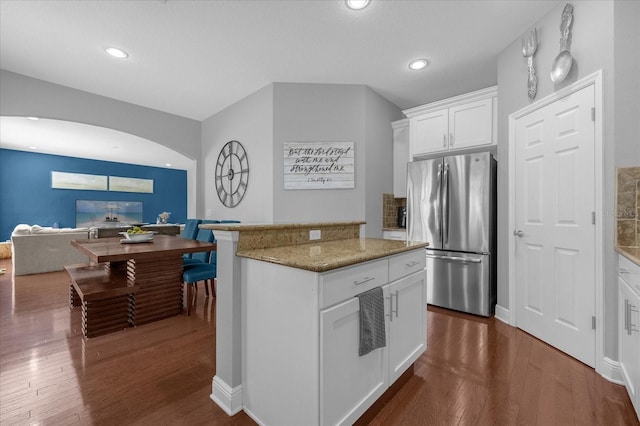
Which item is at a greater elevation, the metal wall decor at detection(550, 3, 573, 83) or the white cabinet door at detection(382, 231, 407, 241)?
the metal wall decor at detection(550, 3, 573, 83)

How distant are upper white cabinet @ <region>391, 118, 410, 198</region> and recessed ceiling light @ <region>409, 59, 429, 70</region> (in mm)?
841

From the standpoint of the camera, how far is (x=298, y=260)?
1242mm

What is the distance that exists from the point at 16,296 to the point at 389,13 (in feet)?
17.5

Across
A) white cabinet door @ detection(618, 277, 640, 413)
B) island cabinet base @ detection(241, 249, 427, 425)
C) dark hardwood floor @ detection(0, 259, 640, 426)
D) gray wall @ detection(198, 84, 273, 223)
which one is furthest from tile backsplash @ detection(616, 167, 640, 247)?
gray wall @ detection(198, 84, 273, 223)

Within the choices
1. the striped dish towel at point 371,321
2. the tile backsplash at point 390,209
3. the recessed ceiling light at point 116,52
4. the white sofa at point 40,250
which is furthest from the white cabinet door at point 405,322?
the white sofa at point 40,250

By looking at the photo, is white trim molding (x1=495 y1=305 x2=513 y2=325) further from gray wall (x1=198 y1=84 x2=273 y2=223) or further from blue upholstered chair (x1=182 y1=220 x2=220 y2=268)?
blue upholstered chair (x1=182 y1=220 x2=220 y2=268)

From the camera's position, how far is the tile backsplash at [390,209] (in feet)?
12.6

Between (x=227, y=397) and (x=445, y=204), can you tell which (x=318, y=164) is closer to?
(x=445, y=204)

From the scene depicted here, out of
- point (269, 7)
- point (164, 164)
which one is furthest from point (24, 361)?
point (164, 164)

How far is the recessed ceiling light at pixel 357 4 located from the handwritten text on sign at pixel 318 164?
151cm

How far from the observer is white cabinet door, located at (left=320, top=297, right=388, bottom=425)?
116 centimetres

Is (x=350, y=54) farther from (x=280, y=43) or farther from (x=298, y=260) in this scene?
(x=298, y=260)

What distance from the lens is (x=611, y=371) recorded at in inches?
70.5

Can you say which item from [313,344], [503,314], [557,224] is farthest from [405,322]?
[503,314]
